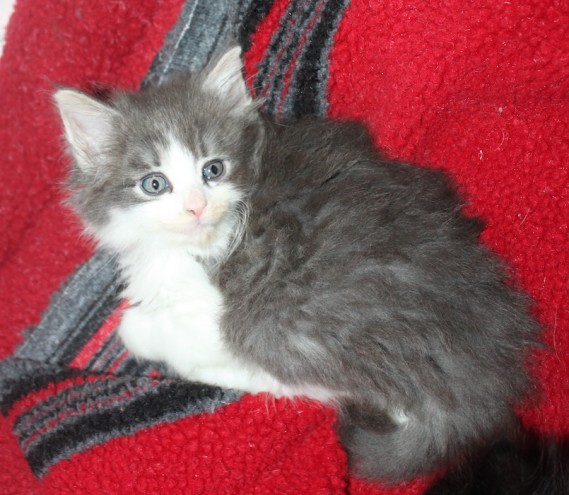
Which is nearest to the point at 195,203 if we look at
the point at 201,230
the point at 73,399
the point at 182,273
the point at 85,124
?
the point at 201,230

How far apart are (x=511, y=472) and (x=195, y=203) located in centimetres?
90

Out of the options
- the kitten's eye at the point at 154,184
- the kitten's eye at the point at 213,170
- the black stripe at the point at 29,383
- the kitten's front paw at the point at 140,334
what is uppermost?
the kitten's eye at the point at 213,170

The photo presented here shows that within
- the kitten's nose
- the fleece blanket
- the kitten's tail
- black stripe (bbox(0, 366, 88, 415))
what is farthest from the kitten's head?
the kitten's tail

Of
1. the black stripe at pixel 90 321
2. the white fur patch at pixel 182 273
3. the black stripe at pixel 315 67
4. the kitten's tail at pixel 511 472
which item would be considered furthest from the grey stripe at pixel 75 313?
the kitten's tail at pixel 511 472

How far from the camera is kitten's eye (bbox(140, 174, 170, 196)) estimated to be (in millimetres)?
1471

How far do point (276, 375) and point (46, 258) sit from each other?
110 centimetres

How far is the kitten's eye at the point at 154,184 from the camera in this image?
147cm

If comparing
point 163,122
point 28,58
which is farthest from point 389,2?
point 28,58

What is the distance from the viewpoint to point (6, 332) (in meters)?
2.12

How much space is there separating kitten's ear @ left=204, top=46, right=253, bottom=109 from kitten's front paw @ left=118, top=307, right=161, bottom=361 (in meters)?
0.63

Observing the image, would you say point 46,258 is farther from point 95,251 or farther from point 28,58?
point 28,58

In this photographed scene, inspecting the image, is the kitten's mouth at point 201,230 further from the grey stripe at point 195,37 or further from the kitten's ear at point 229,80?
the grey stripe at point 195,37

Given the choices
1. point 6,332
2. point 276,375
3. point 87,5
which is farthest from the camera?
point 6,332

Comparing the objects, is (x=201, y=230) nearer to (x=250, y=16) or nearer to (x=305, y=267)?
(x=305, y=267)
